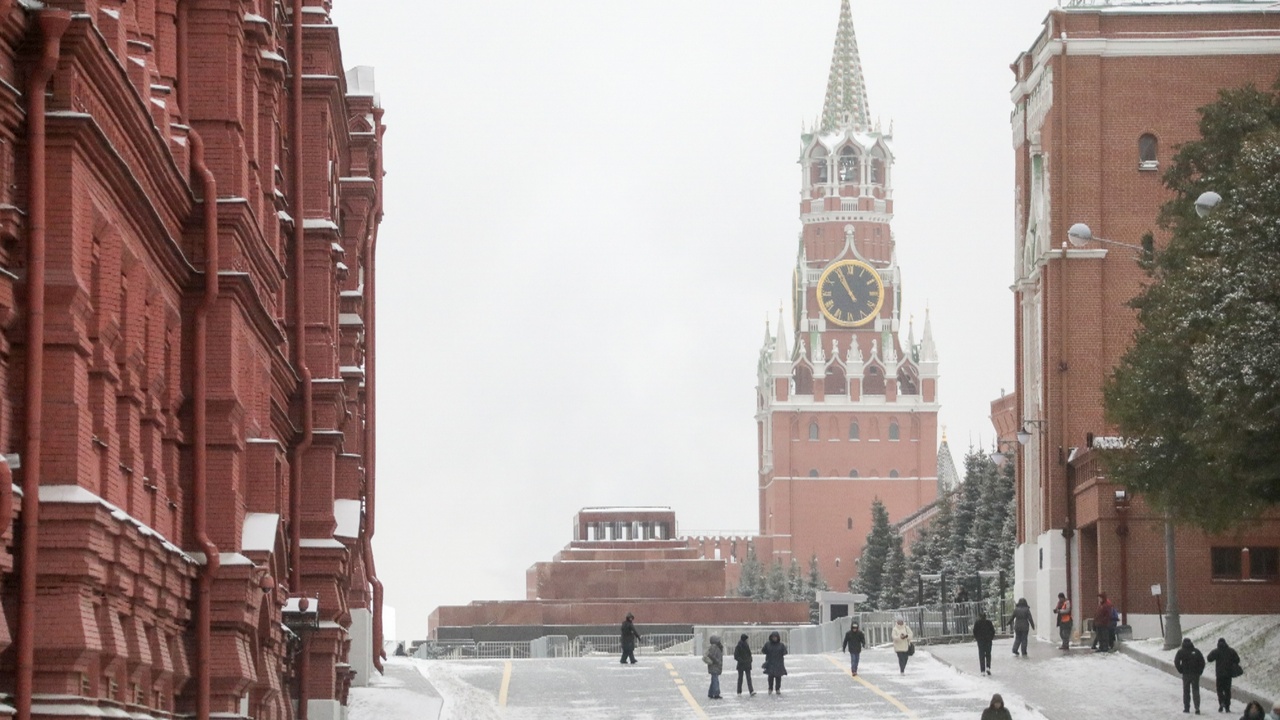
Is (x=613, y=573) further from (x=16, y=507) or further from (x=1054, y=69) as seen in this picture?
(x=16, y=507)

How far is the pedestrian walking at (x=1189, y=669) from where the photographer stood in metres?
36.0

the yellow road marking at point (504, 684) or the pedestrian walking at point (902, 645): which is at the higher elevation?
the pedestrian walking at point (902, 645)

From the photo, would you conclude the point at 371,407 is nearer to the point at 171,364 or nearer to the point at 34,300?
the point at 171,364

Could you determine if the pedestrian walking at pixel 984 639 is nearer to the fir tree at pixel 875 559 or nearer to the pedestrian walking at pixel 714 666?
the pedestrian walking at pixel 714 666

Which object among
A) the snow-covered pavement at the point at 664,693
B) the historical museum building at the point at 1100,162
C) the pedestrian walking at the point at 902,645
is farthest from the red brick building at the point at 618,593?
the pedestrian walking at the point at 902,645

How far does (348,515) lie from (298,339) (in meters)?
5.27

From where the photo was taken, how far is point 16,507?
1358cm

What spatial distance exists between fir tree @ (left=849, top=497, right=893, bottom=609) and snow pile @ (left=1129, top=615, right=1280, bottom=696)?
225 feet

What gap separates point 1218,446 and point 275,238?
14.9m

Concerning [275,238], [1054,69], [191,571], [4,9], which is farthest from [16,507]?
[1054,69]

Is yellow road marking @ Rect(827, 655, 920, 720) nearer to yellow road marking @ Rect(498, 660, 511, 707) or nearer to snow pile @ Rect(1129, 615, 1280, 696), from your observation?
snow pile @ Rect(1129, 615, 1280, 696)

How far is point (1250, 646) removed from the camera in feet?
140

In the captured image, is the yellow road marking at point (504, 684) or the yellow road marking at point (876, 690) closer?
the yellow road marking at point (876, 690)

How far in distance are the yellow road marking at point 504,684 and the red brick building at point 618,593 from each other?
43362 mm
